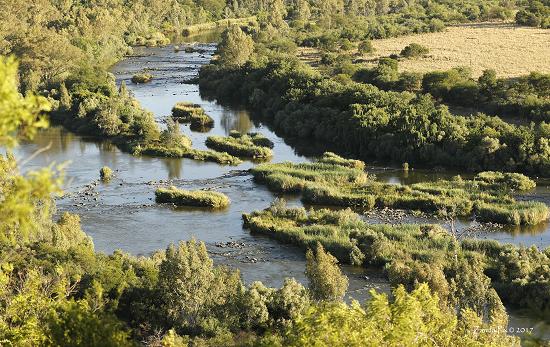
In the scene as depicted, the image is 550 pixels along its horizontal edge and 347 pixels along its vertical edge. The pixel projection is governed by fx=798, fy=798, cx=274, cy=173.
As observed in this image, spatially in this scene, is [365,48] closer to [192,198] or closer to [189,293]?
[192,198]

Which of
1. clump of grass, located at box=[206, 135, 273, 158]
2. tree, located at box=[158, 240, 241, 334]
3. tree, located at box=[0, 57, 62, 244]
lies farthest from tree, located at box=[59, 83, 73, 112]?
tree, located at box=[0, 57, 62, 244]

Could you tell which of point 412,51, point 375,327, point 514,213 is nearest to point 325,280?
point 375,327

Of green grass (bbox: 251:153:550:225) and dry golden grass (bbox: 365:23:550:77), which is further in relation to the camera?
dry golden grass (bbox: 365:23:550:77)

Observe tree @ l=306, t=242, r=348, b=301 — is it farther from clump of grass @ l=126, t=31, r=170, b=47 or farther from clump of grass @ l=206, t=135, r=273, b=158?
clump of grass @ l=126, t=31, r=170, b=47

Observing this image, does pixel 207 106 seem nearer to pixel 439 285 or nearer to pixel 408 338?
pixel 439 285

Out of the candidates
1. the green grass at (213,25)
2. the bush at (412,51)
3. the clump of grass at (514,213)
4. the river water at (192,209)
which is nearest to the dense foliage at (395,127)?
the river water at (192,209)

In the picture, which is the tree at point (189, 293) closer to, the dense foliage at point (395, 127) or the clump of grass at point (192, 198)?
the clump of grass at point (192, 198)

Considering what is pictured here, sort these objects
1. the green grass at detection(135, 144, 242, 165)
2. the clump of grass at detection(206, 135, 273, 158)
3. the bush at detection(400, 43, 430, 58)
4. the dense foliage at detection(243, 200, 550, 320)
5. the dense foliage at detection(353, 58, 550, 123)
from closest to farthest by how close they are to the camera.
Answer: the dense foliage at detection(243, 200, 550, 320) → the green grass at detection(135, 144, 242, 165) → the clump of grass at detection(206, 135, 273, 158) → the dense foliage at detection(353, 58, 550, 123) → the bush at detection(400, 43, 430, 58)
